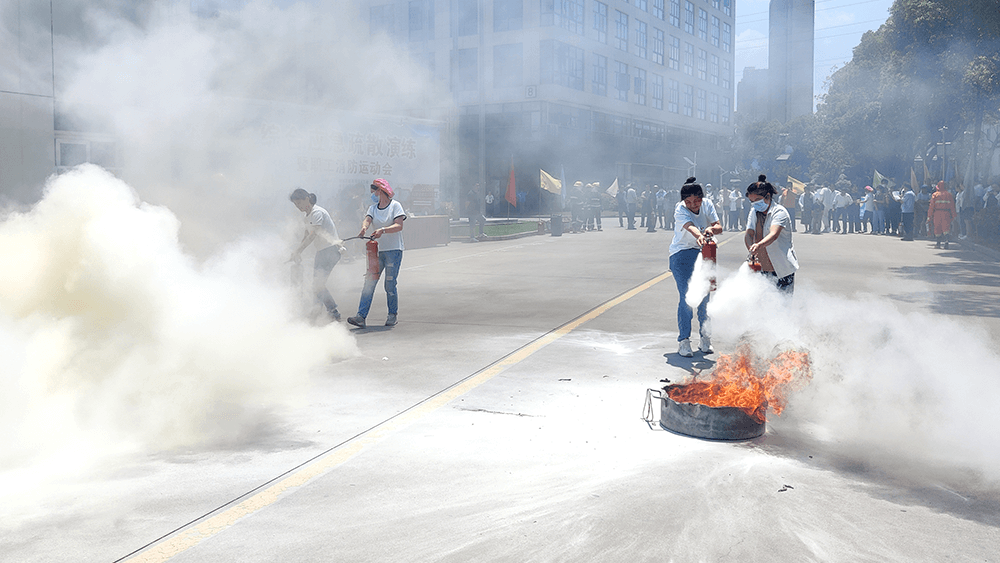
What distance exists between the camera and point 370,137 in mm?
17109

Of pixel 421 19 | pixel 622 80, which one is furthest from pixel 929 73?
pixel 622 80

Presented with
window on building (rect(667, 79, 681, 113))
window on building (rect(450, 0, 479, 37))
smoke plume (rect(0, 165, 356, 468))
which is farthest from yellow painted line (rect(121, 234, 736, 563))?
window on building (rect(667, 79, 681, 113))

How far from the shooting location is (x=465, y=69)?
17.5 meters

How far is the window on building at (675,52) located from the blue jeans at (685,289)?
172ft

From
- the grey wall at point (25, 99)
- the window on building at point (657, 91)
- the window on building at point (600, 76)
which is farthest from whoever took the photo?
the window on building at point (657, 91)

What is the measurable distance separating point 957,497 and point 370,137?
14700 mm

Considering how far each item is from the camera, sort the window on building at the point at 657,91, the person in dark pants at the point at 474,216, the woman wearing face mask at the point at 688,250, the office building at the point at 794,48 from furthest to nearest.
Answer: the window on building at the point at 657,91 → the office building at the point at 794,48 → the person in dark pants at the point at 474,216 → the woman wearing face mask at the point at 688,250

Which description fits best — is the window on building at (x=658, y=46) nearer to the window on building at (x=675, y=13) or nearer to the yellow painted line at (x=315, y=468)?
the window on building at (x=675, y=13)

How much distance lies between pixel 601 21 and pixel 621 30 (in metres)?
8.88

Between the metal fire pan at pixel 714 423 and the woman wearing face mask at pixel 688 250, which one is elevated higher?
the woman wearing face mask at pixel 688 250

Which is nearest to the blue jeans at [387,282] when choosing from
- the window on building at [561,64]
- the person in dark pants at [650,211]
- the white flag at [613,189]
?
the window on building at [561,64]

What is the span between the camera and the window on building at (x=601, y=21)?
35197 mm

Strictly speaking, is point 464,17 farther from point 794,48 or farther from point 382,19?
point 794,48

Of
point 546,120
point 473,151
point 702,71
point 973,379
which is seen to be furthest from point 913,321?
point 702,71
